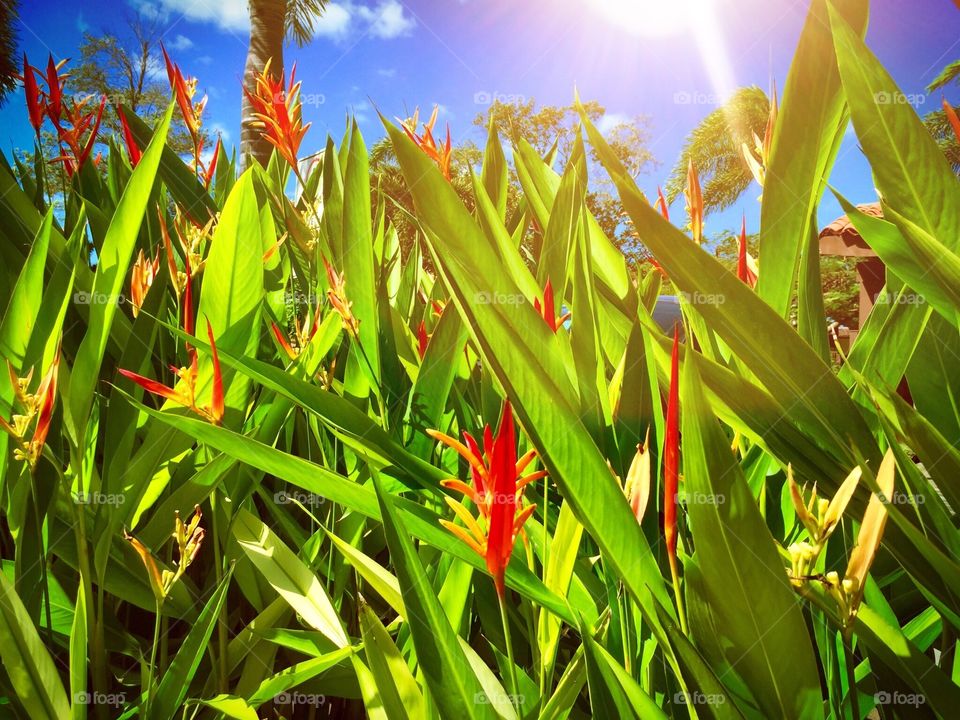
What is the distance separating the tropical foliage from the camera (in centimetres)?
27

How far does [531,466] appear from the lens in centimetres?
46

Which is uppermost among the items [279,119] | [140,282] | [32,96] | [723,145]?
[723,145]

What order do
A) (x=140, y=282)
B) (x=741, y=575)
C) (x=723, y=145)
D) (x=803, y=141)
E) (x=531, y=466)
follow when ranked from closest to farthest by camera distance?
1. (x=741, y=575)
2. (x=803, y=141)
3. (x=531, y=466)
4. (x=140, y=282)
5. (x=723, y=145)

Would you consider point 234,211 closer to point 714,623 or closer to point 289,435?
point 289,435

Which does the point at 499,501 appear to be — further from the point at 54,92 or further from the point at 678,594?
the point at 54,92

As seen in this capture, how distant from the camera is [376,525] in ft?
1.80

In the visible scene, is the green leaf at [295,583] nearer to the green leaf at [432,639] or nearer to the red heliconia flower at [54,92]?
the green leaf at [432,639]

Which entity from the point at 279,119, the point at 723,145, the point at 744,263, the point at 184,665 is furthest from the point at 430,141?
the point at 723,145

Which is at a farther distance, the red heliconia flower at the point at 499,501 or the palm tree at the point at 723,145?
the palm tree at the point at 723,145

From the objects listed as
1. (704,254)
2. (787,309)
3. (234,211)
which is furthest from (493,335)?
(234,211)

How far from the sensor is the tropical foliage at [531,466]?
268 millimetres

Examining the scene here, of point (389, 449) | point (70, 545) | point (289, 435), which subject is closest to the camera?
point (389, 449)

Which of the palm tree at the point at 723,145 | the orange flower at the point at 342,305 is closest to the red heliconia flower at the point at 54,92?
the orange flower at the point at 342,305

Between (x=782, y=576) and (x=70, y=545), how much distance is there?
0.47 m
